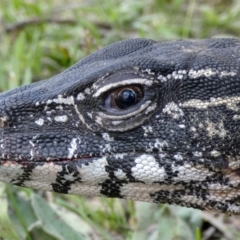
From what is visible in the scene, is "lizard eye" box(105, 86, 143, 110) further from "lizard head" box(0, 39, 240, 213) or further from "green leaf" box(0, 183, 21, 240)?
"green leaf" box(0, 183, 21, 240)

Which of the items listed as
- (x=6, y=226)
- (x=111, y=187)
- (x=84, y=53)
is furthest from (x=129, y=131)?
(x=84, y=53)

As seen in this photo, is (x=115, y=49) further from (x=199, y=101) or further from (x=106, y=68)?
(x=199, y=101)

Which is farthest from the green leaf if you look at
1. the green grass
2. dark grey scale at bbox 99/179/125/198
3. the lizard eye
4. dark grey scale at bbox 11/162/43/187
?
the lizard eye

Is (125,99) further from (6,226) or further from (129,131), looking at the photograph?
(6,226)

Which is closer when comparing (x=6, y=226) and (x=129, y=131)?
(x=129, y=131)

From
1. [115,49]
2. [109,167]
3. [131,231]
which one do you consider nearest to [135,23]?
[131,231]

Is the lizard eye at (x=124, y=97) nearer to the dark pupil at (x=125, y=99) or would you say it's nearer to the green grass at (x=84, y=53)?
the dark pupil at (x=125, y=99)

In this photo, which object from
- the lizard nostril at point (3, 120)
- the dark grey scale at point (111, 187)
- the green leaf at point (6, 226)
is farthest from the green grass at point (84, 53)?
the lizard nostril at point (3, 120)
